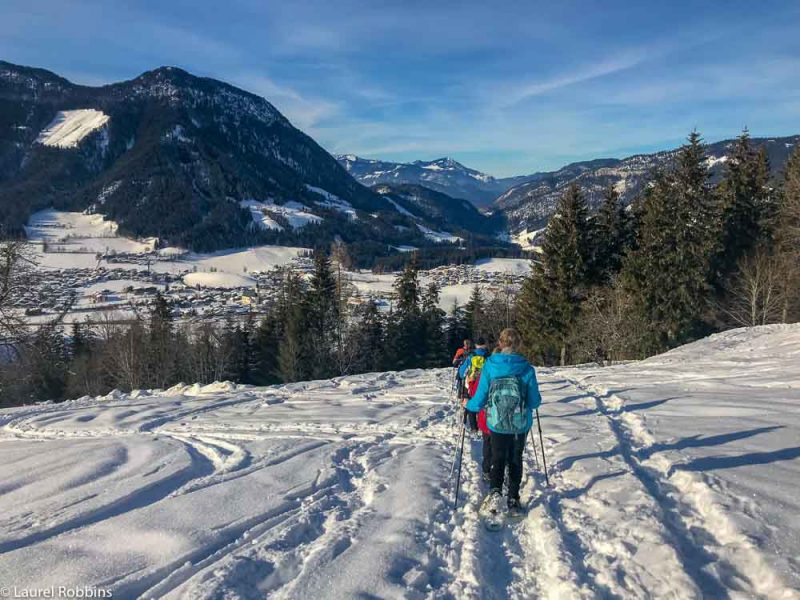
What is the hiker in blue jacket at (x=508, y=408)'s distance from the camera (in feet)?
16.9

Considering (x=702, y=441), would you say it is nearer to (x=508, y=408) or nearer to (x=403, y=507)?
(x=508, y=408)

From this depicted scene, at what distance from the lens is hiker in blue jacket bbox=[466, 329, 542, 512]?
5.15 metres

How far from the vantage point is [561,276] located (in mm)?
29281

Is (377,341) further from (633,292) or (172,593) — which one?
(172,593)

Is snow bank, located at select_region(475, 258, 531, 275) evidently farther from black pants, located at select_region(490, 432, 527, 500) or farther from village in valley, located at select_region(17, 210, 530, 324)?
black pants, located at select_region(490, 432, 527, 500)

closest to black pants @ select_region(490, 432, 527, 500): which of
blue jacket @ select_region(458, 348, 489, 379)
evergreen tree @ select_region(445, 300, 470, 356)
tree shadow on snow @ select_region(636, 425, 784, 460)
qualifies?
tree shadow on snow @ select_region(636, 425, 784, 460)

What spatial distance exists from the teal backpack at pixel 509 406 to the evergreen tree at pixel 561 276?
24.9 metres

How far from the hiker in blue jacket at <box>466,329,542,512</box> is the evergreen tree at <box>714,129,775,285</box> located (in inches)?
1134

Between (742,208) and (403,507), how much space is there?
3236 cm

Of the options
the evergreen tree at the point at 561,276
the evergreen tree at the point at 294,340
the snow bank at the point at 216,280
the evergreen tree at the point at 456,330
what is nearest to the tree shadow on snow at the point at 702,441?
the evergreen tree at the point at 561,276

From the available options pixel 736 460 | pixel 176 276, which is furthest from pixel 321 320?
pixel 176 276

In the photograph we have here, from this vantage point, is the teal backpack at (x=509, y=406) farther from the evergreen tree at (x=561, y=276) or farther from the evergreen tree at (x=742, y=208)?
the evergreen tree at (x=742, y=208)

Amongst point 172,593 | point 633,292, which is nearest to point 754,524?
point 172,593

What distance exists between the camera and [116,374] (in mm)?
35188
